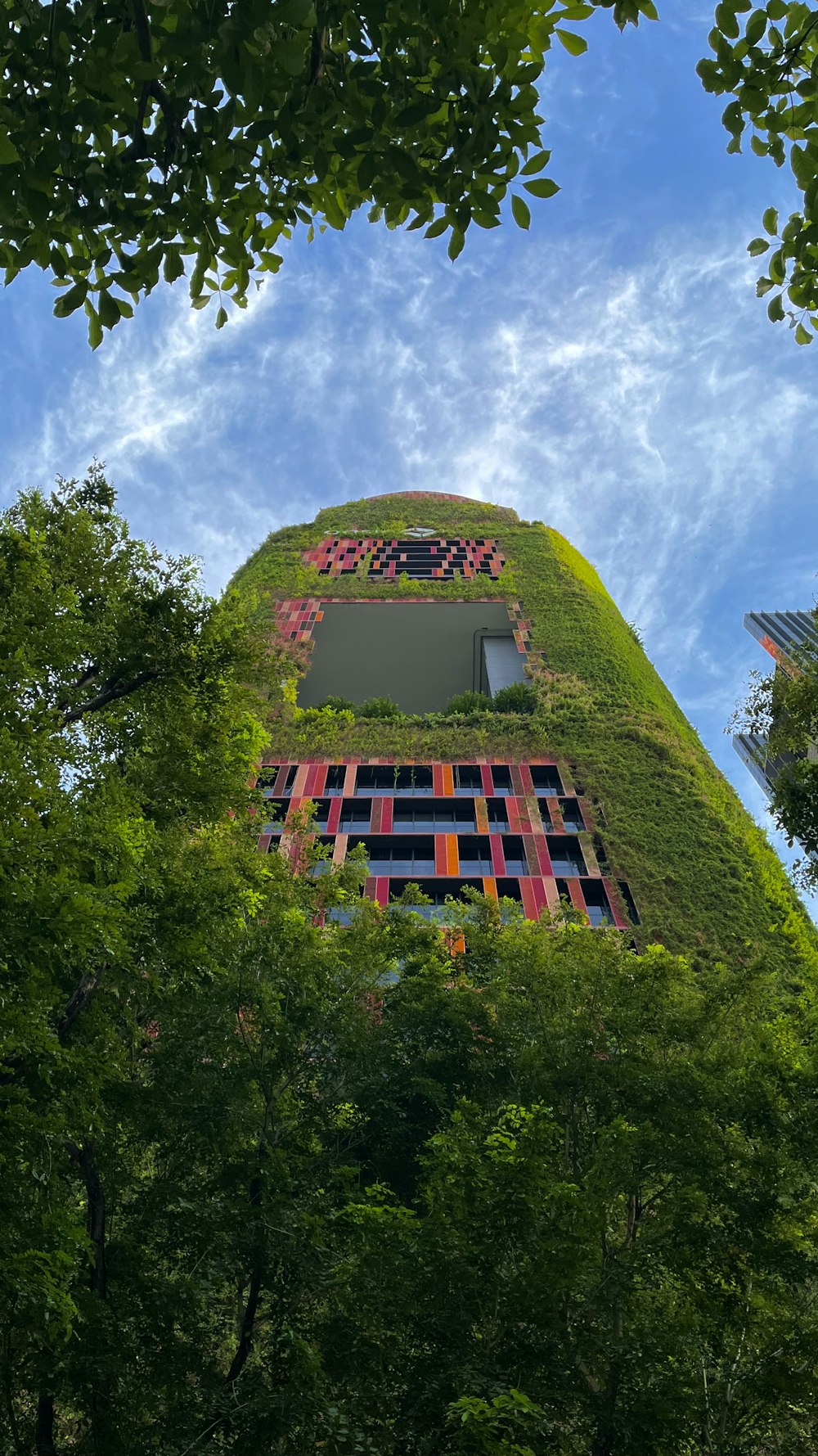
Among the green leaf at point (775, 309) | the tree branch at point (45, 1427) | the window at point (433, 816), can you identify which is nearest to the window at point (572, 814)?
the window at point (433, 816)

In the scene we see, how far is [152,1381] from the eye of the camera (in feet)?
29.0

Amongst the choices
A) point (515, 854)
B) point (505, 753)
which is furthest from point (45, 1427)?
point (505, 753)

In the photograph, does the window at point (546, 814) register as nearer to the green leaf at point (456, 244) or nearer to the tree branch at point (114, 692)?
the tree branch at point (114, 692)

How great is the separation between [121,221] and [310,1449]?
10.4 metres

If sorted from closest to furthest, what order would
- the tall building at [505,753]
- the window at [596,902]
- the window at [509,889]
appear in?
the window at [596,902]
the tall building at [505,753]
the window at [509,889]

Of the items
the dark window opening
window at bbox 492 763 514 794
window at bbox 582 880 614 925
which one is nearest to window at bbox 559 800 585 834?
window at bbox 492 763 514 794

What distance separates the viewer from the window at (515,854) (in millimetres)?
30984

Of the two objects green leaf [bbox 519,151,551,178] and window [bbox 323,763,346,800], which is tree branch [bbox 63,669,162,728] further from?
window [bbox 323,763,346,800]

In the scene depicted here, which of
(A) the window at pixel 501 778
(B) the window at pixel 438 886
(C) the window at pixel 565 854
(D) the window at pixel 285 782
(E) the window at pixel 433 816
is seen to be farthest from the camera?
(A) the window at pixel 501 778

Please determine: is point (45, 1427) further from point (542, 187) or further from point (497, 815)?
point (497, 815)

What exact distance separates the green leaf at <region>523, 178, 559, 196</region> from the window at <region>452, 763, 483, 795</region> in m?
32.1

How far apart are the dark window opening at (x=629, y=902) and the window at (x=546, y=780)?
554 cm

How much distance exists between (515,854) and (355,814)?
6791 millimetres

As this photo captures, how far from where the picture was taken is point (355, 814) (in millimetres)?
34344
